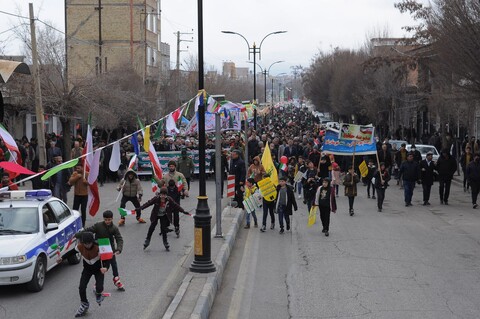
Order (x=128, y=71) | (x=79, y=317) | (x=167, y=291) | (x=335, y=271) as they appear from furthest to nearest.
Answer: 1. (x=128, y=71)
2. (x=335, y=271)
3. (x=167, y=291)
4. (x=79, y=317)

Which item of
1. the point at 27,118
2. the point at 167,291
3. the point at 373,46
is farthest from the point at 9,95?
the point at 373,46

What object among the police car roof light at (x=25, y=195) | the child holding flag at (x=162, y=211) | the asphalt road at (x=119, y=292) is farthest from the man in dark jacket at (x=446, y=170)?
the police car roof light at (x=25, y=195)

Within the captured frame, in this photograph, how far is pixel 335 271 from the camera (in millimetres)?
13336

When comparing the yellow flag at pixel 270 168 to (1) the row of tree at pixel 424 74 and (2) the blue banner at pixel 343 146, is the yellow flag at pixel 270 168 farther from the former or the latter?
(1) the row of tree at pixel 424 74

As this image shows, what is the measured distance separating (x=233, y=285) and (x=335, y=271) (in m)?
2.12

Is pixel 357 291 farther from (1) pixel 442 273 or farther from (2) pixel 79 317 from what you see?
(2) pixel 79 317

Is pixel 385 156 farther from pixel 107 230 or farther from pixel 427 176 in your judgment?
pixel 107 230

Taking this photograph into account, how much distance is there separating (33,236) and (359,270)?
5.71m

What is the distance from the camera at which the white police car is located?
10.9 m

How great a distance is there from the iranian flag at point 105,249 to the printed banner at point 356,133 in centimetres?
1612

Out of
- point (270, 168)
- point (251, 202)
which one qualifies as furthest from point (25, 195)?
point (270, 168)

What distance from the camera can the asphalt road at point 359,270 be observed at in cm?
1066

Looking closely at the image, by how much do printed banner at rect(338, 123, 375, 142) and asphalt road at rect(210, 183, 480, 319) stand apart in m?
5.03

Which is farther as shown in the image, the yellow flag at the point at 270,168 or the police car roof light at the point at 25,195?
the yellow flag at the point at 270,168
